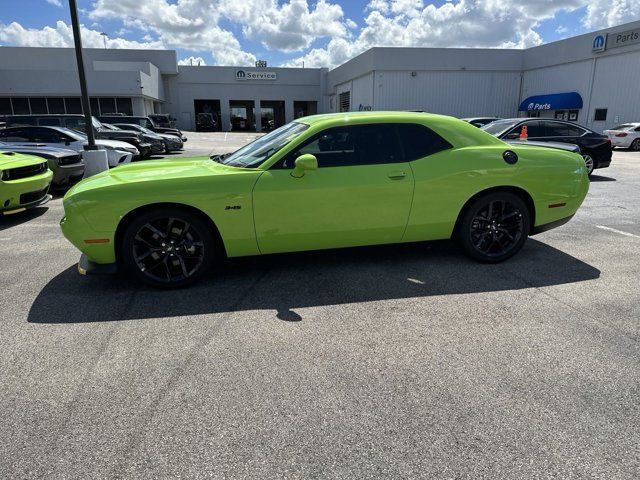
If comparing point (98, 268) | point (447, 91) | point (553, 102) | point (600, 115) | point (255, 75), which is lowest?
point (98, 268)

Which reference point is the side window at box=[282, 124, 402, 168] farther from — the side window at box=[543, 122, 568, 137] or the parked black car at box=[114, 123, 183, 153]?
the parked black car at box=[114, 123, 183, 153]

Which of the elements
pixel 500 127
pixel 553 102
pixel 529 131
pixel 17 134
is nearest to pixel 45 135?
pixel 17 134

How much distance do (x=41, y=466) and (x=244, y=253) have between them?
2353mm

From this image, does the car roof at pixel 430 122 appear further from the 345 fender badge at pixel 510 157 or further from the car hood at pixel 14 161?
the car hood at pixel 14 161

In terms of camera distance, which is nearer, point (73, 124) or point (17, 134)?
point (17, 134)

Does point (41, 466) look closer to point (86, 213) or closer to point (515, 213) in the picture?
point (86, 213)

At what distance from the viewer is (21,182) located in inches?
264

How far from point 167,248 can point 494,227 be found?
3.30 m

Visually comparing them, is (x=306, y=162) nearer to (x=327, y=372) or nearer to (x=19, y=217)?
(x=327, y=372)

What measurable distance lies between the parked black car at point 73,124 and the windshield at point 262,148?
8422 mm

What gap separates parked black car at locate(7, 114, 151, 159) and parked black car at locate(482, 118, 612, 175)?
34.0 ft

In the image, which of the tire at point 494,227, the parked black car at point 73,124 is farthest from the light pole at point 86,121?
the tire at point 494,227

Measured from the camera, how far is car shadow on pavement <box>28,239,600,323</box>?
12.3ft

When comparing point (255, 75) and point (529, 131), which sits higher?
point (255, 75)
